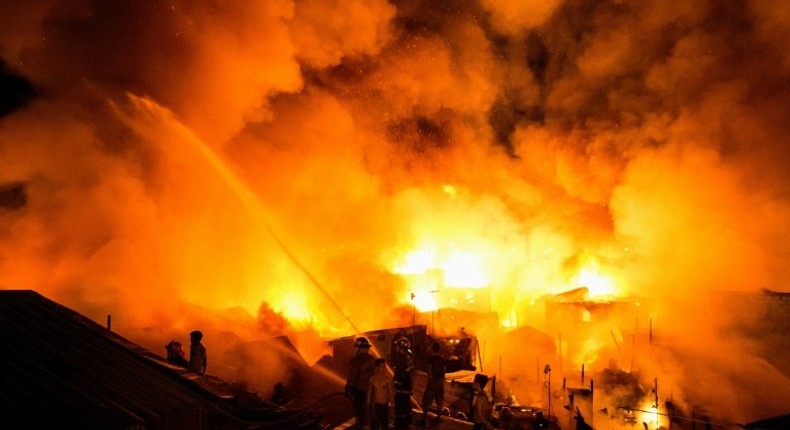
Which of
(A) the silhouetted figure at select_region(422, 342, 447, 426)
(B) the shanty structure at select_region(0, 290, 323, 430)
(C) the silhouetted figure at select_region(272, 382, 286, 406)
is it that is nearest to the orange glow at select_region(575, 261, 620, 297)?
(C) the silhouetted figure at select_region(272, 382, 286, 406)

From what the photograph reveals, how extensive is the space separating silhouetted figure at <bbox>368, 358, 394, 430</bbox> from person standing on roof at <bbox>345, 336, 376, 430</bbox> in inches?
4.1

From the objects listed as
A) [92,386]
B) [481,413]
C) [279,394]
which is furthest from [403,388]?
[279,394]

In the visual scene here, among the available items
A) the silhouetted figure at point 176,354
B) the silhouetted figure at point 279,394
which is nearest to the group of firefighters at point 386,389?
the silhouetted figure at point 176,354

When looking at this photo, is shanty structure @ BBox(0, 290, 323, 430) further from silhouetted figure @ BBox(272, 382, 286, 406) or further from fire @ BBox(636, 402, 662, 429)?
fire @ BBox(636, 402, 662, 429)

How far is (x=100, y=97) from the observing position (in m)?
16.6

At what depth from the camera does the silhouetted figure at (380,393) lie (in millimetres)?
7633

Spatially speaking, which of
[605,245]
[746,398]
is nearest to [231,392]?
[746,398]

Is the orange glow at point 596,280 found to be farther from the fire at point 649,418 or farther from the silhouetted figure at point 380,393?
the silhouetted figure at point 380,393

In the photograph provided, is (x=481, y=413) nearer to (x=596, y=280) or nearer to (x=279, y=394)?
(x=279, y=394)

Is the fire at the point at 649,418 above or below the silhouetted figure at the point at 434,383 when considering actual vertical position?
below

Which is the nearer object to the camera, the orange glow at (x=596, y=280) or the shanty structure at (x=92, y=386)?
the shanty structure at (x=92, y=386)

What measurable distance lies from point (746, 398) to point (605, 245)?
1560cm

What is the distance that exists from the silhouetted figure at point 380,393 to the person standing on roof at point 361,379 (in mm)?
104

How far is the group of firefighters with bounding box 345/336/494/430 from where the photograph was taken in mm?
7695
